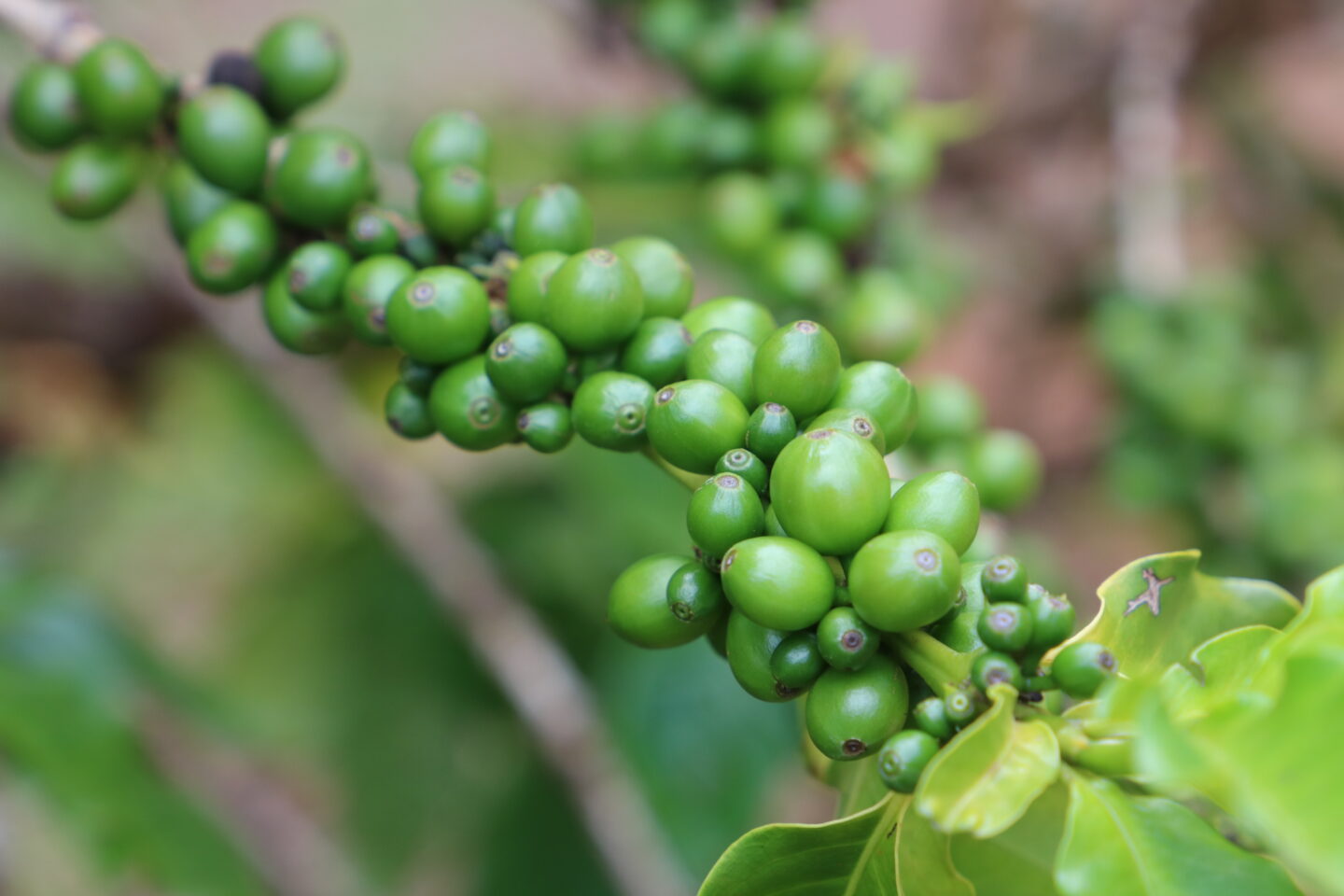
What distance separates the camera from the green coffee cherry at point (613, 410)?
97cm

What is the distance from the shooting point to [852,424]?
0.90 metres

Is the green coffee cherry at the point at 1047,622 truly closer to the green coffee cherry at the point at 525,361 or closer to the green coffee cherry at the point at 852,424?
the green coffee cherry at the point at 852,424

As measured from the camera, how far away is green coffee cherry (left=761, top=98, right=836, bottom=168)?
6.19 feet

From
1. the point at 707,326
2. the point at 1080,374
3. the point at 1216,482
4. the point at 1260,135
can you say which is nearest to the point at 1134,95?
the point at 1260,135

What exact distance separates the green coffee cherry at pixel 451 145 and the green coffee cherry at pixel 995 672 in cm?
80

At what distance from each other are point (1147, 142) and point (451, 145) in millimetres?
2341

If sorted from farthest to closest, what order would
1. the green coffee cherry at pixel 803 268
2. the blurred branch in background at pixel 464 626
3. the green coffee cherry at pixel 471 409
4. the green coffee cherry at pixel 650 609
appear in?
the blurred branch in background at pixel 464 626 < the green coffee cherry at pixel 803 268 < the green coffee cherry at pixel 471 409 < the green coffee cherry at pixel 650 609

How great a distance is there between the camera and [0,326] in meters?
2.64

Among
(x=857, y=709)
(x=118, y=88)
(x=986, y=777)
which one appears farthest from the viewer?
(x=118, y=88)

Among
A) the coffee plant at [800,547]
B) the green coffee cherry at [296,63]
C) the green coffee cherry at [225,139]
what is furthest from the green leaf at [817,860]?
the green coffee cherry at [296,63]

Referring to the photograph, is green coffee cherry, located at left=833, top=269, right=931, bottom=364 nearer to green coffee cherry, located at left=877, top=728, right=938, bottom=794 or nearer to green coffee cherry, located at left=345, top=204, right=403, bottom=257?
green coffee cherry, located at left=345, top=204, right=403, bottom=257

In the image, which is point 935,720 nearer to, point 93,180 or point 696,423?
point 696,423

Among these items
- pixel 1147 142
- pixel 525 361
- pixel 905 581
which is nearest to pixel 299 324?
pixel 525 361

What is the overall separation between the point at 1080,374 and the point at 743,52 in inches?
71.0
